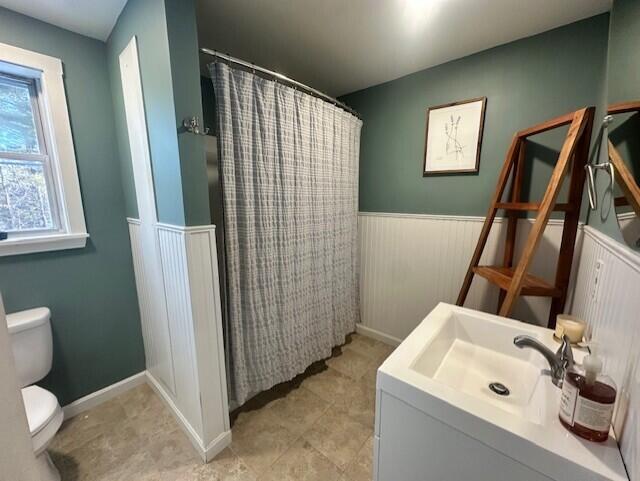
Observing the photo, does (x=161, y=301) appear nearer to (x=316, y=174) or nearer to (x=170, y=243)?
(x=170, y=243)

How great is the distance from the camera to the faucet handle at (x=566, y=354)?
2.26 feet

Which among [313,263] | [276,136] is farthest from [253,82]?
[313,263]

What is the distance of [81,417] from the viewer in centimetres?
145

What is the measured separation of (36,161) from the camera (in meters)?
1.33

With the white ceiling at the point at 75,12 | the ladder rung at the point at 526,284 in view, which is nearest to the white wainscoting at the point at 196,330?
the white ceiling at the point at 75,12

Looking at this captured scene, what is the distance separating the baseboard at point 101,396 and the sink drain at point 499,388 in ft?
6.78

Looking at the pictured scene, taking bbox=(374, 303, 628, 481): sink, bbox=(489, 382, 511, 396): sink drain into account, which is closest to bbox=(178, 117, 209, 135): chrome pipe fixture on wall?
bbox=(374, 303, 628, 481): sink

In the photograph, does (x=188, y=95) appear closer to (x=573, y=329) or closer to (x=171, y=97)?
(x=171, y=97)

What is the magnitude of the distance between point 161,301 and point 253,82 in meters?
1.24

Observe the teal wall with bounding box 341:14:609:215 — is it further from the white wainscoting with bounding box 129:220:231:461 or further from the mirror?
the white wainscoting with bounding box 129:220:231:461

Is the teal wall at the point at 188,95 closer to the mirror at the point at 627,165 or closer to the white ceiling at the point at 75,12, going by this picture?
the white ceiling at the point at 75,12

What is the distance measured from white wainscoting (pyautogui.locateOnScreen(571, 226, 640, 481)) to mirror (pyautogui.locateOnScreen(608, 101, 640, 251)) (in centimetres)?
6

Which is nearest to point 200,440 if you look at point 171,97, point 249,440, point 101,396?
point 249,440

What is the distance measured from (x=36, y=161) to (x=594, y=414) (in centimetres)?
238
